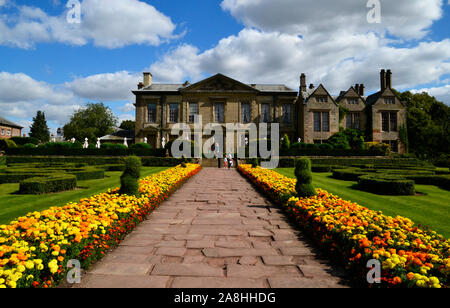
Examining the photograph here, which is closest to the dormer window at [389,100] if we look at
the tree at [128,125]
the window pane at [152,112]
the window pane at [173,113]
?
the window pane at [173,113]

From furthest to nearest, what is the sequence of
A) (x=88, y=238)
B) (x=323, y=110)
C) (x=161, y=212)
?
(x=323, y=110) < (x=161, y=212) < (x=88, y=238)

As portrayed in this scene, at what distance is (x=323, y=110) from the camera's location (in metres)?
37.2

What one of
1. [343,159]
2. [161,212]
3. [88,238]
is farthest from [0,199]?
[343,159]

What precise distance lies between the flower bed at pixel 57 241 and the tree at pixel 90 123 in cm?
5953

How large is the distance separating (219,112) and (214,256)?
3530 cm

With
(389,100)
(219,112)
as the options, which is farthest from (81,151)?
(389,100)

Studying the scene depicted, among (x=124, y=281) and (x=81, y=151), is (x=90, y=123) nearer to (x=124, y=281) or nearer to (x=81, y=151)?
(x=81, y=151)

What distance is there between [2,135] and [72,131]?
40.9 ft

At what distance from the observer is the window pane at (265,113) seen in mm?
39219

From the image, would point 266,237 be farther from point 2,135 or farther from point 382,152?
point 2,135

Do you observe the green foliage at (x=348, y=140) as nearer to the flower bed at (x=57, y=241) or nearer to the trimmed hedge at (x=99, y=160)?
the trimmed hedge at (x=99, y=160)

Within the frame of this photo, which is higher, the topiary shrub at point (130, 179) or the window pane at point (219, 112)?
the window pane at point (219, 112)

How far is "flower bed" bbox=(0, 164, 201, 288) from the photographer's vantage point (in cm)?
310

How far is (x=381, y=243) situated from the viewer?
13.2 ft
